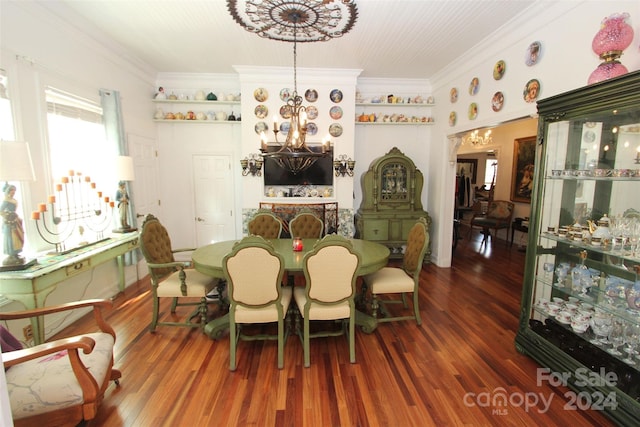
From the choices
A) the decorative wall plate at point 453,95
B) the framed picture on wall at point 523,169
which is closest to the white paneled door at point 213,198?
the decorative wall plate at point 453,95

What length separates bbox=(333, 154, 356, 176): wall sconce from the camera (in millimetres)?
4434

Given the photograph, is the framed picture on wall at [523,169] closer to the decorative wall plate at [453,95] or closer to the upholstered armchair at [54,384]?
the decorative wall plate at [453,95]

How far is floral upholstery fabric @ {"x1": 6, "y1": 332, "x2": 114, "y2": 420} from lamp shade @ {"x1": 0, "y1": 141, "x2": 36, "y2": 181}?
45.9 inches

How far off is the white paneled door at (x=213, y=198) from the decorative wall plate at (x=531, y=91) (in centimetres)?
401

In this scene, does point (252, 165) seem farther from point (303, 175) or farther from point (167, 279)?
point (167, 279)

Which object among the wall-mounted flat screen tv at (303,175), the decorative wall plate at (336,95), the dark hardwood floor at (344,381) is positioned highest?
the decorative wall plate at (336,95)

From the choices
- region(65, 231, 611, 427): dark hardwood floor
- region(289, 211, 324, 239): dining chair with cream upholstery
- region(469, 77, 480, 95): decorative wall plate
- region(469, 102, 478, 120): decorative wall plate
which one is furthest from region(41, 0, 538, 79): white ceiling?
region(65, 231, 611, 427): dark hardwood floor

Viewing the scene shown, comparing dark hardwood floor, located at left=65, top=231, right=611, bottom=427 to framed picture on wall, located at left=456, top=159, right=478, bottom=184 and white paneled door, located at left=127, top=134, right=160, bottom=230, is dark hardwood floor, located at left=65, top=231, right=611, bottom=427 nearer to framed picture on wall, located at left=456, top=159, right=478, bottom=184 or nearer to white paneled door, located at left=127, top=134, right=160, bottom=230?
white paneled door, located at left=127, top=134, right=160, bottom=230

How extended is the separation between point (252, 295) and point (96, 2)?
2964 mm

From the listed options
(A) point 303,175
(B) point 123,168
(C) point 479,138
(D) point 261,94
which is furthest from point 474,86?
(B) point 123,168

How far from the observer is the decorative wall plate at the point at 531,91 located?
2654 mm

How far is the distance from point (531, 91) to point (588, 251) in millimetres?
1567

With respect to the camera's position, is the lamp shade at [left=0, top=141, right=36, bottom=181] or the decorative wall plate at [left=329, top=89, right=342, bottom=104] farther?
the decorative wall plate at [left=329, top=89, right=342, bottom=104]

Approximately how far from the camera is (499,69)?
3146 millimetres
